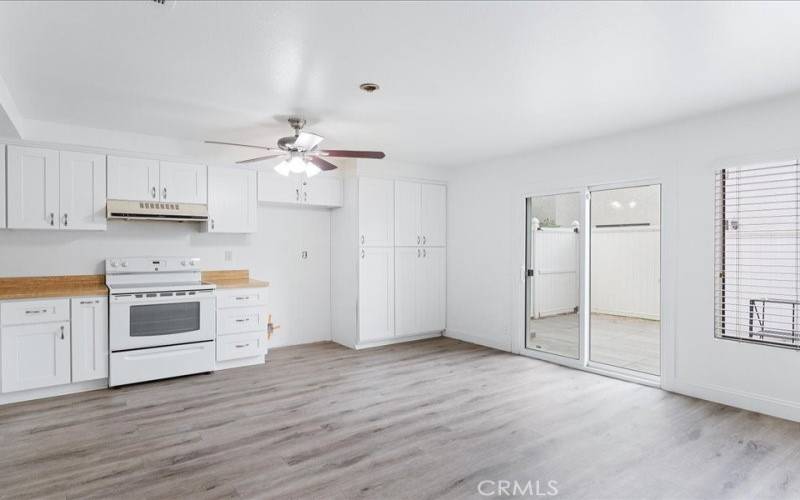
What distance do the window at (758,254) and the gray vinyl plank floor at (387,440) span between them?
2.29 ft

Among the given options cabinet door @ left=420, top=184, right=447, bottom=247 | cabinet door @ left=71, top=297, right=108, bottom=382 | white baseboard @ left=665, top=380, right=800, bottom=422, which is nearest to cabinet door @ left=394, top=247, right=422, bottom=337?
cabinet door @ left=420, top=184, right=447, bottom=247

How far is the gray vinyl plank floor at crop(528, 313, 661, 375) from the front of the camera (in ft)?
16.1

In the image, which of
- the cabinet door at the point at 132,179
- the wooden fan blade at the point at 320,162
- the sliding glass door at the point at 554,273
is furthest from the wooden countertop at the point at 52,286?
the sliding glass door at the point at 554,273

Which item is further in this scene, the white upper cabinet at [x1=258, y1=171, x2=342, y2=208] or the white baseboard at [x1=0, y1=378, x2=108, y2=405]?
the white upper cabinet at [x1=258, y1=171, x2=342, y2=208]

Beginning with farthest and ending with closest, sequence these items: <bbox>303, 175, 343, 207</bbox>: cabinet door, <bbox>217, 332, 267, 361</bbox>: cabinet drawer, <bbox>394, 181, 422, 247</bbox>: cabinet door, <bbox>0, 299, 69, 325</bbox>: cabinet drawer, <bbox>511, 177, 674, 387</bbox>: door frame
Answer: <bbox>394, 181, 422, 247</bbox>: cabinet door < <bbox>303, 175, 343, 207</bbox>: cabinet door < <bbox>217, 332, 267, 361</bbox>: cabinet drawer < <bbox>511, 177, 674, 387</bbox>: door frame < <bbox>0, 299, 69, 325</bbox>: cabinet drawer

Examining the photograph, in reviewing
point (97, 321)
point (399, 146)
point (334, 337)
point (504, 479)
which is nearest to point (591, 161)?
point (399, 146)

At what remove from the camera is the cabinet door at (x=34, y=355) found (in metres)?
3.70

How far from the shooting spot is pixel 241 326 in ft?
16.0

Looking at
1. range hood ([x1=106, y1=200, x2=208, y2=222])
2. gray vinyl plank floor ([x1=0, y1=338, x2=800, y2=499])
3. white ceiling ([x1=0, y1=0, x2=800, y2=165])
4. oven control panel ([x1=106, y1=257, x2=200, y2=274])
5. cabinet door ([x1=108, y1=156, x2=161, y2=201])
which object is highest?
white ceiling ([x1=0, y1=0, x2=800, y2=165])

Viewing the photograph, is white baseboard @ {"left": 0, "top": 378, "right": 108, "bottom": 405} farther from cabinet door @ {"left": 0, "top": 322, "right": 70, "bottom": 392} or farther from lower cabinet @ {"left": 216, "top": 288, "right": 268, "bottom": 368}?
lower cabinet @ {"left": 216, "top": 288, "right": 268, "bottom": 368}

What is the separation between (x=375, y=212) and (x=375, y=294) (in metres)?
1.04

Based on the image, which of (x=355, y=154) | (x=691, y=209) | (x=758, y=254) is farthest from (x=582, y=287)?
(x=355, y=154)

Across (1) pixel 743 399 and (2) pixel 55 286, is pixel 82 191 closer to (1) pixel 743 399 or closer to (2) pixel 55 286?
(2) pixel 55 286

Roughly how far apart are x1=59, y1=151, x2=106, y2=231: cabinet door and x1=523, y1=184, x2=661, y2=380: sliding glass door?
178 inches
